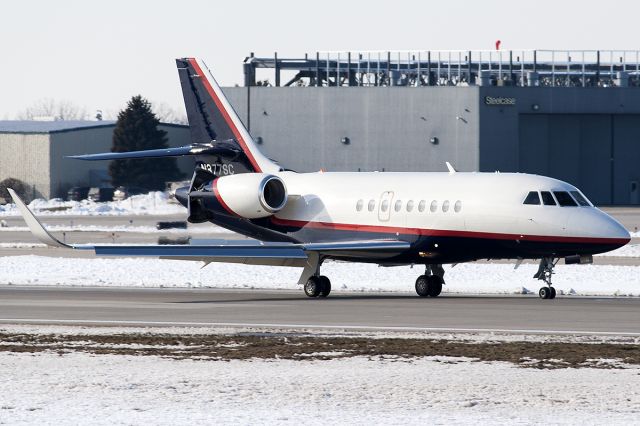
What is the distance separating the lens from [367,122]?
314 ft

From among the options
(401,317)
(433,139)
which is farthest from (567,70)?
(401,317)

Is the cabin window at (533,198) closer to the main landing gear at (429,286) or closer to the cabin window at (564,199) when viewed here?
the cabin window at (564,199)

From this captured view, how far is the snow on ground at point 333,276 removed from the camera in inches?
1412

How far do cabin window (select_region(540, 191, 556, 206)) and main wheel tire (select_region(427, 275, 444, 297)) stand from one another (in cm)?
346

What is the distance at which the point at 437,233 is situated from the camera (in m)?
32.6

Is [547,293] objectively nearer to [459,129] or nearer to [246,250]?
[246,250]

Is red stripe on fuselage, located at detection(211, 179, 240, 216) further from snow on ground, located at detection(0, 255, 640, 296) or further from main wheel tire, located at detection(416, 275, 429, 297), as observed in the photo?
main wheel tire, located at detection(416, 275, 429, 297)

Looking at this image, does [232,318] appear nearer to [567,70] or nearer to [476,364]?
[476,364]

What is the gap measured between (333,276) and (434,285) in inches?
276

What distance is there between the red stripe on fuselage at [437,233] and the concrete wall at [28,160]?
8246 cm

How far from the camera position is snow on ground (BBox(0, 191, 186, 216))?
3632 inches

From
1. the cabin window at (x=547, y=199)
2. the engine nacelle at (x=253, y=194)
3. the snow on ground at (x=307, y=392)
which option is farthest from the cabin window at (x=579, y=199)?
the snow on ground at (x=307, y=392)

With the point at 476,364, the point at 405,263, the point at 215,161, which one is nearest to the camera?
the point at 476,364

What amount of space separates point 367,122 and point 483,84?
874 centimetres
